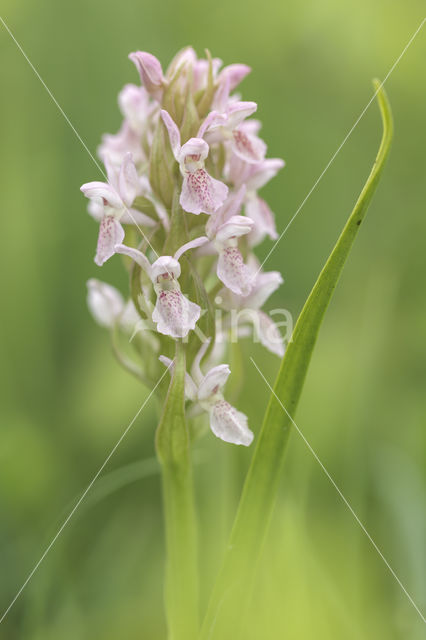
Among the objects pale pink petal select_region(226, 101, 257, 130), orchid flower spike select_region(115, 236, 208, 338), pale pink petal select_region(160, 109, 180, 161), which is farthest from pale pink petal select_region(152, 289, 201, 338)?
pale pink petal select_region(226, 101, 257, 130)

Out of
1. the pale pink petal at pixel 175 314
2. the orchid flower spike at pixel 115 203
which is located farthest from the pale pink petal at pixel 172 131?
the pale pink petal at pixel 175 314

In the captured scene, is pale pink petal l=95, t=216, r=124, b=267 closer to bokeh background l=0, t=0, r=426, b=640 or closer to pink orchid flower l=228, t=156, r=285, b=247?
pink orchid flower l=228, t=156, r=285, b=247

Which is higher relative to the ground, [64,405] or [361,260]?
[64,405]

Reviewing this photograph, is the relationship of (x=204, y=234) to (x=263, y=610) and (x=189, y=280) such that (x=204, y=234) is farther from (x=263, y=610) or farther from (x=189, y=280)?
(x=263, y=610)

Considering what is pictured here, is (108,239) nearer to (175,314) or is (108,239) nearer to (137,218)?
(137,218)

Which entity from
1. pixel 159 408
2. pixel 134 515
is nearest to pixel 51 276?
pixel 134 515

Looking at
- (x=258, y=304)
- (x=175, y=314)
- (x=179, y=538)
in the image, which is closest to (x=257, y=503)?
(x=179, y=538)
